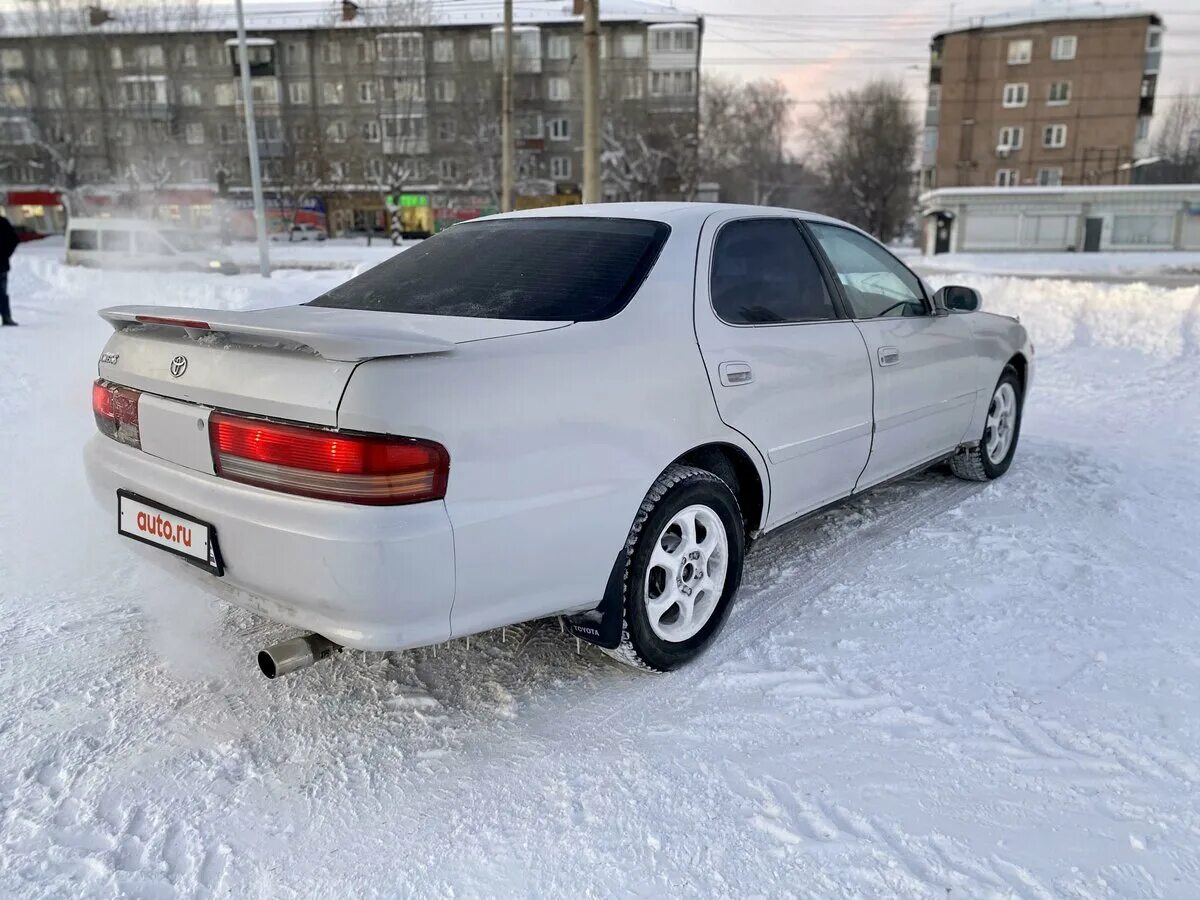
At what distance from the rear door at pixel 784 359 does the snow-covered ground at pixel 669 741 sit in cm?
53

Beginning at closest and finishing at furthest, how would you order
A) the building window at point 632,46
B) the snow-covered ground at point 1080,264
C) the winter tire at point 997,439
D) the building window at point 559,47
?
the winter tire at point 997,439 → the snow-covered ground at point 1080,264 → the building window at point 632,46 → the building window at point 559,47

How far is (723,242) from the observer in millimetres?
3176

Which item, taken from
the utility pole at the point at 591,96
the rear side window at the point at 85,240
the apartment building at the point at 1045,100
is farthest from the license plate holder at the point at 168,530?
the apartment building at the point at 1045,100

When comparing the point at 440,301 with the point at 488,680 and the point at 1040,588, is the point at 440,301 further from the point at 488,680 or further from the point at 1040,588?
the point at 1040,588

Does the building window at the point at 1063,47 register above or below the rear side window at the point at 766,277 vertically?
above

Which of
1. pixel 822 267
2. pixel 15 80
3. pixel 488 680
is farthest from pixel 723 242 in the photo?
pixel 15 80

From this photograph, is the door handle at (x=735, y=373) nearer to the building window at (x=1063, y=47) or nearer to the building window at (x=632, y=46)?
the building window at (x=632, y=46)

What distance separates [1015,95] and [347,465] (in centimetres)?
5529

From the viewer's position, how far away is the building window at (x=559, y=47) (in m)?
50.8

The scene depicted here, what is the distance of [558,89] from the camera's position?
168ft

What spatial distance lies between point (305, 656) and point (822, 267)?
102 inches

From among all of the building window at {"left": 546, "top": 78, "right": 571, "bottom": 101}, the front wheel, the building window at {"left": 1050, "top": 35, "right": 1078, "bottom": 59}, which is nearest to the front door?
the front wheel

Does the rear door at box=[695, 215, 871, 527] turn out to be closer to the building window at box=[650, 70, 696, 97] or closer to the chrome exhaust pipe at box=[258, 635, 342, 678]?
the chrome exhaust pipe at box=[258, 635, 342, 678]

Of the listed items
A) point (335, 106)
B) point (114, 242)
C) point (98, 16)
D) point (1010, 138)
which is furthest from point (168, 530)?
point (335, 106)
